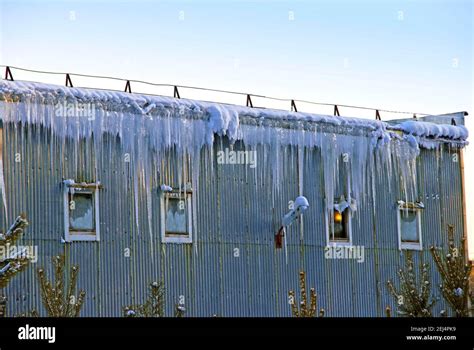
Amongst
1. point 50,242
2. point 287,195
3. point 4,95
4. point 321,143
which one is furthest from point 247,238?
point 4,95

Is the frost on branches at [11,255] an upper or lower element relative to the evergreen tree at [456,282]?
upper

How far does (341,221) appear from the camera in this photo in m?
22.9

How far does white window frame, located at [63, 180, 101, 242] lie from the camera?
60.3 feet

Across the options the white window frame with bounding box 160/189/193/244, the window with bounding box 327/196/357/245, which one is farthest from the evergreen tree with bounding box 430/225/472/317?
the white window frame with bounding box 160/189/193/244

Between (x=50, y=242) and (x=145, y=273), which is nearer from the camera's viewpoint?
(x=50, y=242)

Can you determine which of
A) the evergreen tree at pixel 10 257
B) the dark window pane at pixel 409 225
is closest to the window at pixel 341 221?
the dark window pane at pixel 409 225

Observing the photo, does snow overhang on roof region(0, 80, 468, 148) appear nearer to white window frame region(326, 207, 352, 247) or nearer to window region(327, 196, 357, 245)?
window region(327, 196, 357, 245)

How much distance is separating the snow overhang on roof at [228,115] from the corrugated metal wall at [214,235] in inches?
18.7

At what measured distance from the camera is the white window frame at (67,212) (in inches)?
724

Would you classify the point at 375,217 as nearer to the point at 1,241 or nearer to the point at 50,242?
the point at 50,242

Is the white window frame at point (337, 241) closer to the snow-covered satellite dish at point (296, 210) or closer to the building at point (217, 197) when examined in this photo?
the building at point (217, 197)

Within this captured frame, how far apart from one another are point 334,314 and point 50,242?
680 centimetres
